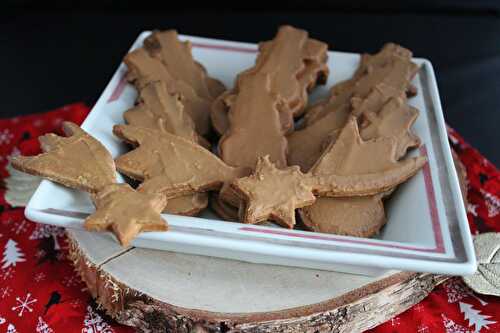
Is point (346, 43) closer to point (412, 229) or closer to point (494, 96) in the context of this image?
point (494, 96)

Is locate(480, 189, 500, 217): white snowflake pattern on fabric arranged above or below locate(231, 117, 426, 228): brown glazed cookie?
below

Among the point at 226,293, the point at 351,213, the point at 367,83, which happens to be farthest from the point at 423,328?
the point at 367,83

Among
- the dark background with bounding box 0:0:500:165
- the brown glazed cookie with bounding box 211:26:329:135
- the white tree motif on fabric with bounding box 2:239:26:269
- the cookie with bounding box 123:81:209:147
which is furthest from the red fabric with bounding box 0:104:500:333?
the dark background with bounding box 0:0:500:165

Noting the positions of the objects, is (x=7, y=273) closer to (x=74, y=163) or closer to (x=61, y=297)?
(x=61, y=297)

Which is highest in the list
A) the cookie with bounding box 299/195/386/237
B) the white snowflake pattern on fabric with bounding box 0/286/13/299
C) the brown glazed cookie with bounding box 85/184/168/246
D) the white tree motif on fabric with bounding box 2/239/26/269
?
the brown glazed cookie with bounding box 85/184/168/246

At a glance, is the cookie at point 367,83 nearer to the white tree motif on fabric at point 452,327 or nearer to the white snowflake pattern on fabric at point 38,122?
the white tree motif on fabric at point 452,327

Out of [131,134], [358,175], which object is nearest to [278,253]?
[358,175]

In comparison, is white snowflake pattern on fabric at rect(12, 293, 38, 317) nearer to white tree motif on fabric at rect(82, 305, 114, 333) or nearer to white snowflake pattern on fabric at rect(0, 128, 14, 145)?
white tree motif on fabric at rect(82, 305, 114, 333)
